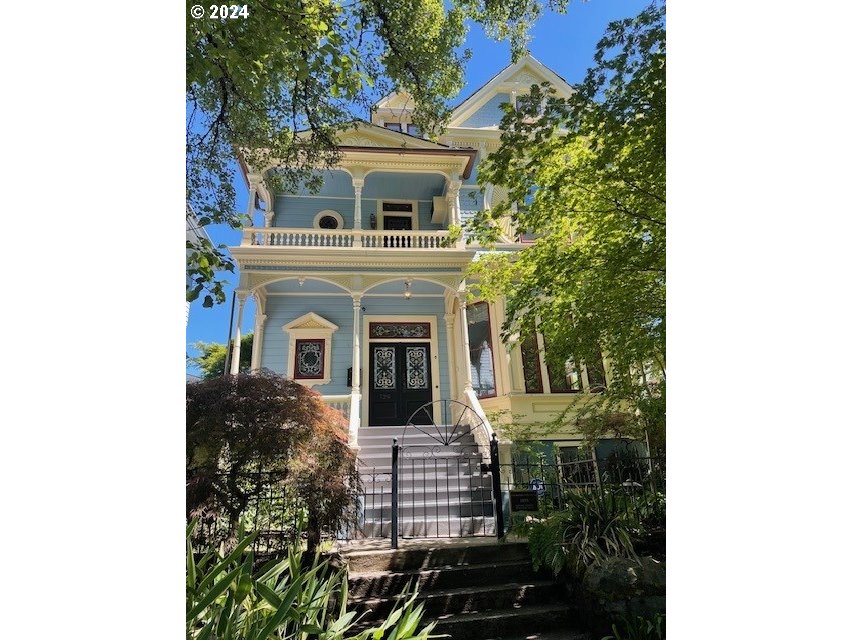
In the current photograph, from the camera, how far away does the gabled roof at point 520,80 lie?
2031 mm

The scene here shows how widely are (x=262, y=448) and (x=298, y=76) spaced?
6.49ft

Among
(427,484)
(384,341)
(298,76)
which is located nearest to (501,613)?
(427,484)

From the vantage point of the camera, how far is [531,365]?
330 cm

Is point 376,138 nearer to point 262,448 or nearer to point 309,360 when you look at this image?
point 309,360

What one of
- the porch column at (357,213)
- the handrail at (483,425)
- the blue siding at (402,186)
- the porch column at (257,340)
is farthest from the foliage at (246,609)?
the blue siding at (402,186)

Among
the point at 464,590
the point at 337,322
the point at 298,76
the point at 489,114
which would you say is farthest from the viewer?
the point at 337,322

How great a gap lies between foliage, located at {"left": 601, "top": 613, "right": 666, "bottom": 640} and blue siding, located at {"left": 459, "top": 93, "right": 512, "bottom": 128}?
2579 millimetres

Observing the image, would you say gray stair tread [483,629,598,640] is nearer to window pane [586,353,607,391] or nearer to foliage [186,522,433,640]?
foliage [186,522,433,640]

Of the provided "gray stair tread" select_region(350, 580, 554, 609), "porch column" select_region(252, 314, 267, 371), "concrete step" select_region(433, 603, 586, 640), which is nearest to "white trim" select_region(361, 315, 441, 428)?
"porch column" select_region(252, 314, 267, 371)

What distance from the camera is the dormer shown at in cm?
267

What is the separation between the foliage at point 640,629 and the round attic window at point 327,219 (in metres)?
2.92

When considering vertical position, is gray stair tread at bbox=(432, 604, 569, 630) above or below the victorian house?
below
